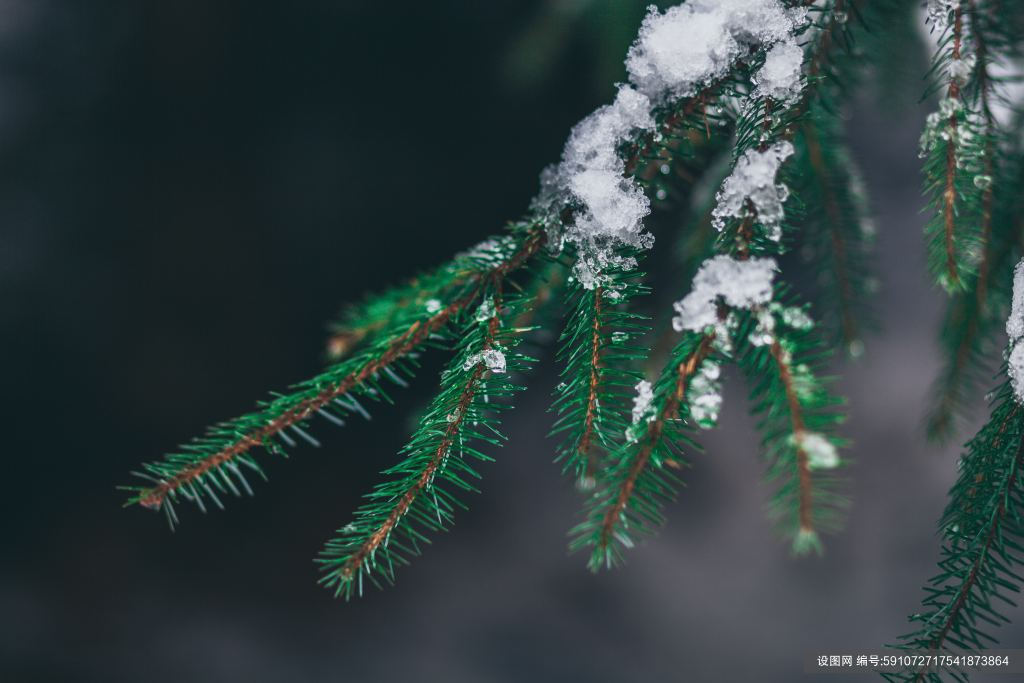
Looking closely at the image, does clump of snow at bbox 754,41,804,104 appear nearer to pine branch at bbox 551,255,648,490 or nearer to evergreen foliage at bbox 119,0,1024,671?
evergreen foliage at bbox 119,0,1024,671

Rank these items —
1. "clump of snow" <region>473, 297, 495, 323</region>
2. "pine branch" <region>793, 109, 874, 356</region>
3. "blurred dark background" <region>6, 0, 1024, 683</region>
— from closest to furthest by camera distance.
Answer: "clump of snow" <region>473, 297, 495, 323</region> < "pine branch" <region>793, 109, 874, 356</region> < "blurred dark background" <region>6, 0, 1024, 683</region>

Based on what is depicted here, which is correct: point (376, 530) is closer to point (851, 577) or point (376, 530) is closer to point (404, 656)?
point (404, 656)

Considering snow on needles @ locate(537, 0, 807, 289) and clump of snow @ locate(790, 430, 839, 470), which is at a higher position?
snow on needles @ locate(537, 0, 807, 289)

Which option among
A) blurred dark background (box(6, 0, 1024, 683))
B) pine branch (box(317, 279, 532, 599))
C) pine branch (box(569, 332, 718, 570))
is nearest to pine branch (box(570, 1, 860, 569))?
pine branch (box(569, 332, 718, 570))

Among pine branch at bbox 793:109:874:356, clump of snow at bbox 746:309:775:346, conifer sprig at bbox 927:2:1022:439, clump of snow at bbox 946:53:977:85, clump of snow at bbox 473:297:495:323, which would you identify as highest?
pine branch at bbox 793:109:874:356

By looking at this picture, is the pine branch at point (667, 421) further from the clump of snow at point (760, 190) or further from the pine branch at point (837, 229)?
the pine branch at point (837, 229)

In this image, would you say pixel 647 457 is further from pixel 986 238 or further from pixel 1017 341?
pixel 986 238
